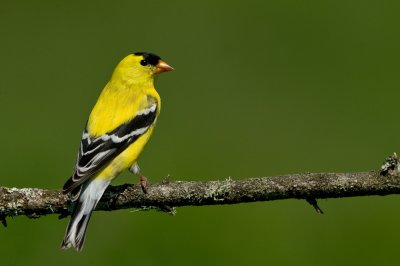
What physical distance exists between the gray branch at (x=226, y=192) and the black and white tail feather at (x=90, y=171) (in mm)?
116

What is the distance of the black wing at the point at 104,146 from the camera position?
5.65 meters

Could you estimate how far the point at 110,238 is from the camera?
8.58m

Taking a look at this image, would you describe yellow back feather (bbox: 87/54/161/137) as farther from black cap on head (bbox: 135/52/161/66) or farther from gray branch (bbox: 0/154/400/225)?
gray branch (bbox: 0/154/400/225)

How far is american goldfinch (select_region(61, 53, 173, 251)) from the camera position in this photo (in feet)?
18.3

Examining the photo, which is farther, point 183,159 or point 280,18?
point 280,18

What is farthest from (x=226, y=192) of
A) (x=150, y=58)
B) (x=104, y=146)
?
(x=150, y=58)

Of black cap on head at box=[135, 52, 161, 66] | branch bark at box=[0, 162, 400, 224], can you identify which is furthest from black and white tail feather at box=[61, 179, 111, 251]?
black cap on head at box=[135, 52, 161, 66]

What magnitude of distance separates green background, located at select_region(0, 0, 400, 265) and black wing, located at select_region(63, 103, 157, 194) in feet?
7.45

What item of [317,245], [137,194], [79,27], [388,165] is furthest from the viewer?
[79,27]

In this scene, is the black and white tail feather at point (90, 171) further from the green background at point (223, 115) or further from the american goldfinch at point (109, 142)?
the green background at point (223, 115)

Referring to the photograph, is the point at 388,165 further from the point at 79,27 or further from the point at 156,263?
the point at 79,27

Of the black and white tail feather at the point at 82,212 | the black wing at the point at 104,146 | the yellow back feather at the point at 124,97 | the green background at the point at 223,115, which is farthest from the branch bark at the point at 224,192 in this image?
the green background at the point at 223,115

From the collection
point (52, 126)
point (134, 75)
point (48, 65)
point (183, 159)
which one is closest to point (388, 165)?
point (134, 75)

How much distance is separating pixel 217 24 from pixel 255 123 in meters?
2.56
